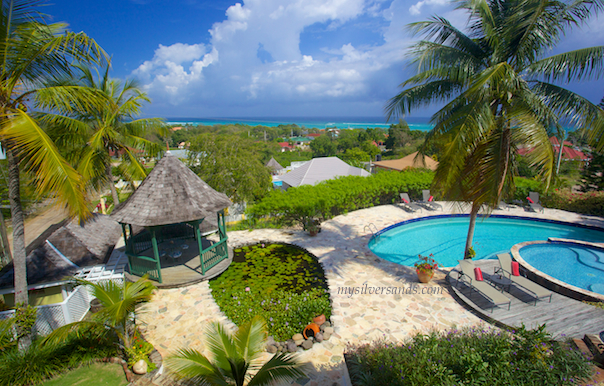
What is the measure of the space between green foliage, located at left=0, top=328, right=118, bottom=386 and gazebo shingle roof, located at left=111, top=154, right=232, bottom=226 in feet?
9.98

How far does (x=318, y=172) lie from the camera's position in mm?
20281

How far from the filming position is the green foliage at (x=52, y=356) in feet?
16.5

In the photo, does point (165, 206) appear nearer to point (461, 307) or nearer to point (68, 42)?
point (68, 42)

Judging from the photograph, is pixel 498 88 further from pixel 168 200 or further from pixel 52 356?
pixel 52 356

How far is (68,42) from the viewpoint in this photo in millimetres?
4844

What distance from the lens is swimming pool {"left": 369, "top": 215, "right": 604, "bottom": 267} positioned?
479 inches

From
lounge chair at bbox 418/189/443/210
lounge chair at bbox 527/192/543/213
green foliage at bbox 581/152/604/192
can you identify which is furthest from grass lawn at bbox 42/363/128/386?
green foliage at bbox 581/152/604/192

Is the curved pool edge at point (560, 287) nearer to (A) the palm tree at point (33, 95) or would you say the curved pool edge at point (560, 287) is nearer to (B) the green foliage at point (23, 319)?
(A) the palm tree at point (33, 95)

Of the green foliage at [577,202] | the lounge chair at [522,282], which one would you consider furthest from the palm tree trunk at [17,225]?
the green foliage at [577,202]

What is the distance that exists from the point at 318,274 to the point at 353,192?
7076 mm

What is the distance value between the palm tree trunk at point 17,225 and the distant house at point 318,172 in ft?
48.7

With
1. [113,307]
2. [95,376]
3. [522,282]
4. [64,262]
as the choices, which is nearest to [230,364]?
[113,307]

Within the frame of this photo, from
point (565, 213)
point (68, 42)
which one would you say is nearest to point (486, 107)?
point (68, 42)

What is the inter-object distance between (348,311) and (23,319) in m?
6.79
